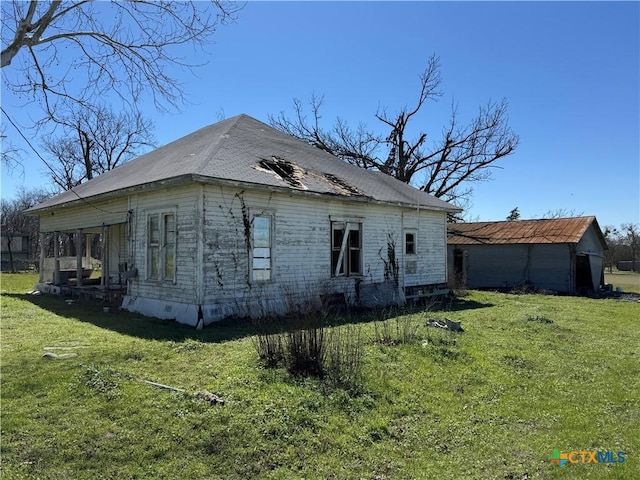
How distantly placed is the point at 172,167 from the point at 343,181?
18.6 ft

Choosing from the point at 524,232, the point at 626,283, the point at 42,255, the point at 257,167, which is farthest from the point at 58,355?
the point at 626,283

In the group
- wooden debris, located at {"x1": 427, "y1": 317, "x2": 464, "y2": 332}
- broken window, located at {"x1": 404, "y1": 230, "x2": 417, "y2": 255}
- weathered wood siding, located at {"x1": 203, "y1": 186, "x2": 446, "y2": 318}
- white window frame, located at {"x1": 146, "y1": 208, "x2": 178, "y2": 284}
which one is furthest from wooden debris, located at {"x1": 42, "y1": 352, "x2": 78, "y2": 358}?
broken window, located at {"x1": 404, "y1": 230, "x2": 417, "y2": 255}

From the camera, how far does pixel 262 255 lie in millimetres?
12039

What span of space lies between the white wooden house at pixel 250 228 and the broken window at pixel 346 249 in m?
0.03

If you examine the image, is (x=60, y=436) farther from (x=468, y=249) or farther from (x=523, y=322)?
(x=468, y=249)

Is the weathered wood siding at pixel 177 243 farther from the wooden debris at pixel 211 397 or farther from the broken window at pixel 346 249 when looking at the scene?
the wooden debris at pixel 211 397

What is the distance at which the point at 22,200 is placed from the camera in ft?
204

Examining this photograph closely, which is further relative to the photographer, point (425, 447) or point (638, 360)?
point (638, 360)

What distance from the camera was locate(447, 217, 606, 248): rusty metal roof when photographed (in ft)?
79.6

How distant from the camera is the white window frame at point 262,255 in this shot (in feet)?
38.7

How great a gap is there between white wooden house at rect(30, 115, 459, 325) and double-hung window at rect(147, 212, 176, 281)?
26 millimetres

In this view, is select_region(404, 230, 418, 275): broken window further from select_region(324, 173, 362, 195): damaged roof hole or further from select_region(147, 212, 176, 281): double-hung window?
select_region(147, 212, 176, 281): double-hung window

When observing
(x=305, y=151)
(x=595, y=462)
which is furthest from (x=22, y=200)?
(x=595, y=462)

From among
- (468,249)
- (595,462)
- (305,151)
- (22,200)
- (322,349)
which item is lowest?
(595,462)
